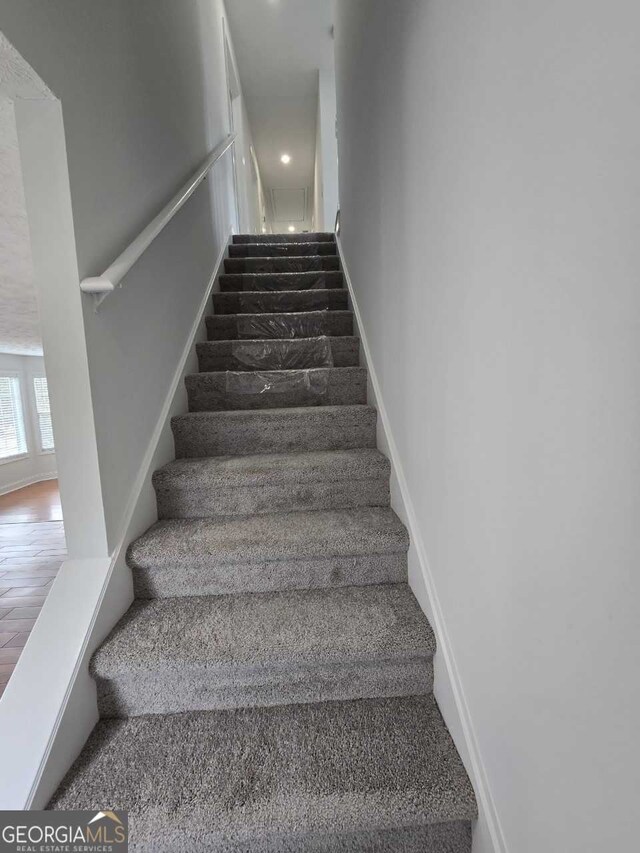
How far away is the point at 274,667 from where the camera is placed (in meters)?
1.02

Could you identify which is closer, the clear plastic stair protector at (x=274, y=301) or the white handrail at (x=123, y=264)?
the white handrail at (x=123, y=264)

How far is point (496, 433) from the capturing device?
706 millimetres

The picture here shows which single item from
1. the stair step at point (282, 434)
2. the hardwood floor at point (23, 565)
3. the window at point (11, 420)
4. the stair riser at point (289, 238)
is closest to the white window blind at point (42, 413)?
→ the window at point (11, 420)

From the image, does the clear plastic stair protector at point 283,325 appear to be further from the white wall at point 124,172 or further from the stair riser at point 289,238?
the stair riser at point 289,238

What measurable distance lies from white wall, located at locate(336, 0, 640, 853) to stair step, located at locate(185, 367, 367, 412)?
883mm

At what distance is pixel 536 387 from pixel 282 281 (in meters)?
2.48

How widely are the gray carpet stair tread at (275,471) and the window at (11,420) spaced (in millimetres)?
6133

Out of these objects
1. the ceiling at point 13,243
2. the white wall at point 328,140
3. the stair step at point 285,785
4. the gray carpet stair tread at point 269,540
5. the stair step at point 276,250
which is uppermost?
the white wall at point 328,140

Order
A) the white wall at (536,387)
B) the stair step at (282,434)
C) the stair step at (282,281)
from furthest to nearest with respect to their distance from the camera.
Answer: the stair step at (282,281), the stair step at (282,434), the white wall at (536,387)

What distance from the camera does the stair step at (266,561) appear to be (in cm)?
Result: 124

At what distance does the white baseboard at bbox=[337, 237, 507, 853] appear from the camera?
0.78m

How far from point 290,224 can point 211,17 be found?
23.4 ft

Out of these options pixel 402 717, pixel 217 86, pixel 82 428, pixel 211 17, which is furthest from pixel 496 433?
pixel 211 17

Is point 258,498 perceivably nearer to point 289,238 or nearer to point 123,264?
point 123,264
